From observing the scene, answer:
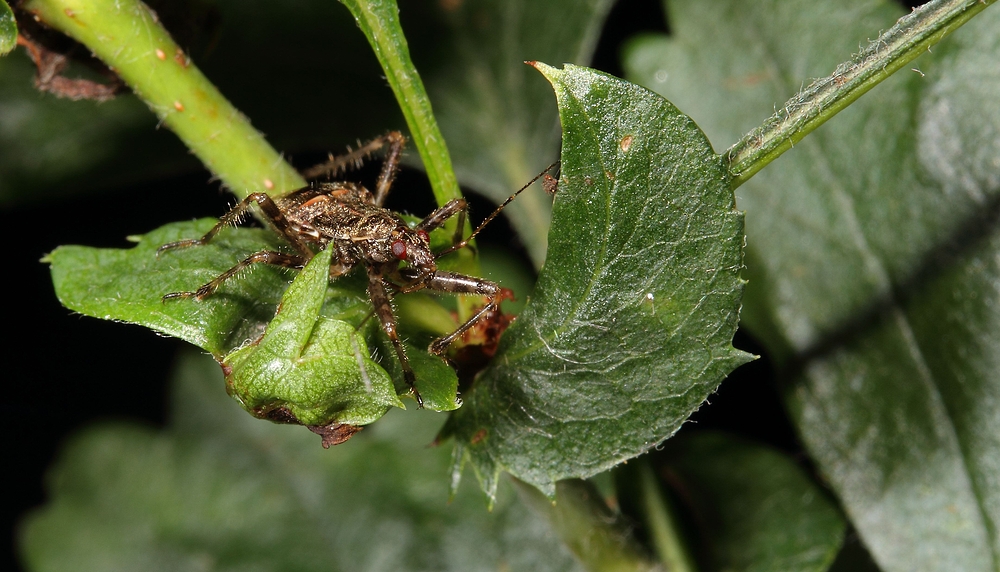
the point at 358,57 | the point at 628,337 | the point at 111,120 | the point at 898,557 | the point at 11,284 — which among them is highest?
the point at 358,57

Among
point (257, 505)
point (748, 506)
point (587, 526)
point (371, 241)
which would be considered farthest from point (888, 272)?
point (257, 505)

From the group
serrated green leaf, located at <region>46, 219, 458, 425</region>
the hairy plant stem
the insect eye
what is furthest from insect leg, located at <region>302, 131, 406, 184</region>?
the hairy plant stem

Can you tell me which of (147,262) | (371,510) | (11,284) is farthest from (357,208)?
(11,284)

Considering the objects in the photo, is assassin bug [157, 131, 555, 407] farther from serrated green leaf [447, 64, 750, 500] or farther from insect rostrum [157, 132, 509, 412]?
serrated green leaf [447, 64, 750, 500]

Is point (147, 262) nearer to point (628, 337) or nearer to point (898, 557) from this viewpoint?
point (628, 337)

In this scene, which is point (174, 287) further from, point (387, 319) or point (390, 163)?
point (390, 163)
